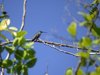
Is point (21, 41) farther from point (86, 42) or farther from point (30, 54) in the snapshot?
point (86, 42)

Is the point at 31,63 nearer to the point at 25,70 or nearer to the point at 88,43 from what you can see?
the point at 25,70

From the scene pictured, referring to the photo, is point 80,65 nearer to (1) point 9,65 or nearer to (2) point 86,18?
(2) point 86,18

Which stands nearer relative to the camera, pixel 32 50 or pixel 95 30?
pixel 95 30

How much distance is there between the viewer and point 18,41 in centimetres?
37

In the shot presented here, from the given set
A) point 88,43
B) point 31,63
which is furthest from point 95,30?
point 31,63

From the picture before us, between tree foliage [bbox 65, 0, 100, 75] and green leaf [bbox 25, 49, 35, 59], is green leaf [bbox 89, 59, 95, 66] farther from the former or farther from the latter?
green leaf [bbox 25, 49, 35, 59]

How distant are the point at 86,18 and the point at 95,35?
3 cm

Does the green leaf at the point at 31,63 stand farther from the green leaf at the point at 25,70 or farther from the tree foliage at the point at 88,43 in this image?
the tree foliage at the point at 88,43

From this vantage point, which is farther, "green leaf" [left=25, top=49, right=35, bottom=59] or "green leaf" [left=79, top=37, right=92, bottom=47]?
"green leaf" [left=25, top=49, right=35, bottom=59]

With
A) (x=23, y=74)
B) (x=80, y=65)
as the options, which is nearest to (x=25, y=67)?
(x=23, y=74)

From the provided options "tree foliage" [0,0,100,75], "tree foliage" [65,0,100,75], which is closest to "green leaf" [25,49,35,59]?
"tree foliage" [0,0,100,75]

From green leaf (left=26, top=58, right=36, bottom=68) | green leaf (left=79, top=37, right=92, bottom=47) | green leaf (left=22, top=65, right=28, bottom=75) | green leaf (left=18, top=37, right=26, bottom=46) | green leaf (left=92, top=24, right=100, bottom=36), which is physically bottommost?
green leaf (left=22, top=65, right=28, bottom=75)

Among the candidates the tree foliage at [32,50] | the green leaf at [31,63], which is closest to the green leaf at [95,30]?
the tree foliage at [32,50]

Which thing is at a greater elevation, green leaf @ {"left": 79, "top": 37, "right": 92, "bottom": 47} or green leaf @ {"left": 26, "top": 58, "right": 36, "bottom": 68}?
green leaf @ {"left": 79, "top": 37, "right": 92, "bottom": 47}
